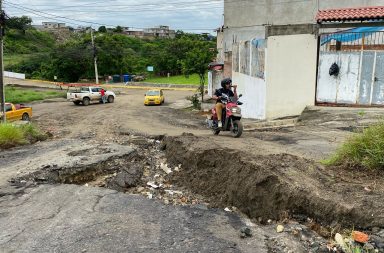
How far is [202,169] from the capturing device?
7.89 metres

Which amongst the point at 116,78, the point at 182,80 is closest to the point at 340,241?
the point at 182,80

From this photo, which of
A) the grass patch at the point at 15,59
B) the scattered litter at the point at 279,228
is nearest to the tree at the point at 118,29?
the grass patch at the point at 15,59

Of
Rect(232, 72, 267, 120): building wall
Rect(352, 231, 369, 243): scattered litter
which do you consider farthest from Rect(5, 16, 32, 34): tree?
Rect(352, 231, 369, 243): scattered litter

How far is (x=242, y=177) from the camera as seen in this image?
257 inches

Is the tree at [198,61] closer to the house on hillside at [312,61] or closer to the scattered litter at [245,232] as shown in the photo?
the house on hillside at [312,61]

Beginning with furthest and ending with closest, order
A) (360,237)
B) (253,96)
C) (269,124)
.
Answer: (253,96), (269,124), (360,237)

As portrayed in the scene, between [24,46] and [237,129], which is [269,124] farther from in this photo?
[24,46]

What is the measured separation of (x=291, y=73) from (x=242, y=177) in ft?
29.0

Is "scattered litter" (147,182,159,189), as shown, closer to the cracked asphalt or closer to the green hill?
the cracked asphalt

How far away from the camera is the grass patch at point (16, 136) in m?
12.7

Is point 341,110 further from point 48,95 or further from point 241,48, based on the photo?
point 48,95

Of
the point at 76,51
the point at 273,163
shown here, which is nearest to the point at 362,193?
the point at 273,163

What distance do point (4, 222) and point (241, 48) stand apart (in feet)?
48.7

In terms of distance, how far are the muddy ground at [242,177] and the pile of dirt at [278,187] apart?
1 cm
